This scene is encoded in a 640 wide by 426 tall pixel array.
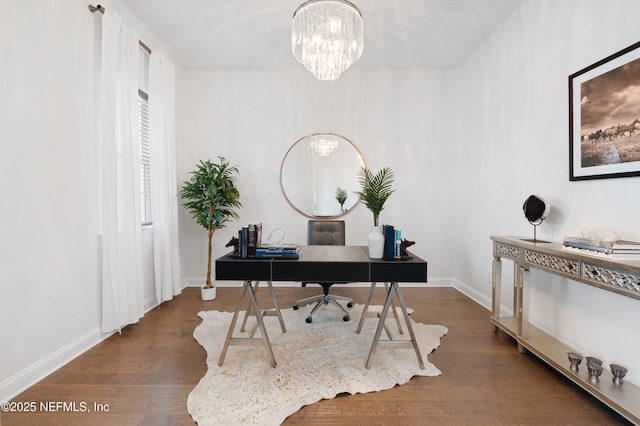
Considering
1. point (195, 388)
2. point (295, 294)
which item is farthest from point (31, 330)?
point (295, 294)

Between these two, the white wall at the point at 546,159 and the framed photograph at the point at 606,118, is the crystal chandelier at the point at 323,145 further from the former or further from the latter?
the framed photograph at the point at 606,118

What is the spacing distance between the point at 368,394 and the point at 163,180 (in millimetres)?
3030

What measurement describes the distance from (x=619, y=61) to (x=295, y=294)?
361 cm

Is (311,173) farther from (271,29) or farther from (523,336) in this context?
(523,336)

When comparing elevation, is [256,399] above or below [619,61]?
below

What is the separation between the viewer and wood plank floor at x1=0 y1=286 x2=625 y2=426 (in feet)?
5.43

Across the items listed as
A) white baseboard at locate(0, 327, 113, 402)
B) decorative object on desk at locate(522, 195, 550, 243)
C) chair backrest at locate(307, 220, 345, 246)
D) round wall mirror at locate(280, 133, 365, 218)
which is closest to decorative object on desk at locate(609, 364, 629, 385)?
decorative object on desk at locate(522, 195, 550, 243)

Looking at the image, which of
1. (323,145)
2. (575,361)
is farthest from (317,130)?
(575,361)

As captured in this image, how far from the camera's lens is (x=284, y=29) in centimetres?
327

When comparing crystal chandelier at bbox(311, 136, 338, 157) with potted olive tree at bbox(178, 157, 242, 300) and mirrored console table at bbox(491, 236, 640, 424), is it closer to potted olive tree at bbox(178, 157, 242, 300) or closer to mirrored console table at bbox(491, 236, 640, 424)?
potted olive tree at bbox(178, 157, 242, 300)

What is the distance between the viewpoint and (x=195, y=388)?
6.25ft

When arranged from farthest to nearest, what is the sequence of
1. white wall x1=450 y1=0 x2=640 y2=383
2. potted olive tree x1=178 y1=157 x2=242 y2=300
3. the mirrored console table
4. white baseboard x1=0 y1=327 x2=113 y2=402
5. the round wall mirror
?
the round wall mirror, potted olive tree x1=178 y1=157 x2=242 y2=300, white wall x1=450 y1=0 x2=640 y2=383, white baseboard x1=0 y1=327 x2=113 y2=402, the mirrored console table

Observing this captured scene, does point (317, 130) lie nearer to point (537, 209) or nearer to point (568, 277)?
point (537, 209)

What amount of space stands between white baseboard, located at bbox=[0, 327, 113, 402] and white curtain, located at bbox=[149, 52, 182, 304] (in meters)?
0.87
